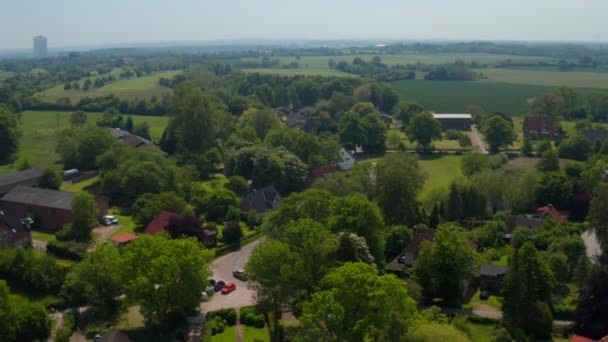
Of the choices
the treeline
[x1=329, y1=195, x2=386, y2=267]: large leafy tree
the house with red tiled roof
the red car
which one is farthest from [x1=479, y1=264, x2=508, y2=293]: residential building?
the treeline

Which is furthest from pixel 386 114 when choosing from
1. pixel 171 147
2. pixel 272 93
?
pixel 171 147

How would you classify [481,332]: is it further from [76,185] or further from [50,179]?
[76,185]

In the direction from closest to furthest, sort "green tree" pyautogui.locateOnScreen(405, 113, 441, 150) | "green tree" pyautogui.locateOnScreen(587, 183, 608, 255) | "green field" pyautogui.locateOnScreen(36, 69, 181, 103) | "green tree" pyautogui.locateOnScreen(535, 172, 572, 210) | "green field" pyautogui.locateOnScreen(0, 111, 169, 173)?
1. "green tree" pyautogui.locateOnScreen(587, 183, 608, 255)
2. "green tree" pyautogui.locateOnScreen(535, 172, 572, 210)
3. "green field" pyautogui.locateOnScreen(0, 111, 169, 173)
4. "green tree" pyautogui.locateOnScreen(405, 113, 441, 150)
5. "green field" pyautogui.locateOnScreen(36, 69, 181, 103)

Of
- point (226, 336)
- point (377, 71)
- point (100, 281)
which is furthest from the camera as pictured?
point (377, 71)

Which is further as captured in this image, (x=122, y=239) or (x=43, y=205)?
(x=43, y=205)

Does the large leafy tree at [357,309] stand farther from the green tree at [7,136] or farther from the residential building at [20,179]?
the green tree at [7,136]

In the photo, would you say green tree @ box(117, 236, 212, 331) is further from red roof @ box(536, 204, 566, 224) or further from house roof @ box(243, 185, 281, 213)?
red roof @ box(536, 204, 566, 224)

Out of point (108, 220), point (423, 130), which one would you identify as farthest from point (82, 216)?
point (423, 130)
